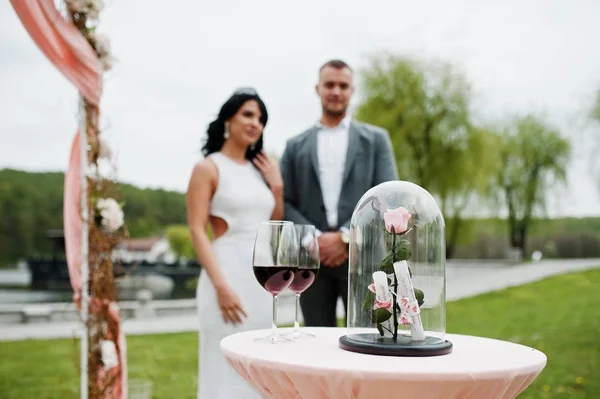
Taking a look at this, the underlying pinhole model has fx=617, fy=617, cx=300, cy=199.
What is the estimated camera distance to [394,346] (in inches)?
63.9

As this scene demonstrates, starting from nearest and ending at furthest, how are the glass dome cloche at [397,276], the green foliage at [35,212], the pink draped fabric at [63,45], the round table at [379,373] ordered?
the round table at [379,373] → the glass dome cloche at [397,276] → the pink draped fabric at [63,45] → the green foliage at [35,212]

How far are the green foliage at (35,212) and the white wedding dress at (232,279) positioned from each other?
48983 mm

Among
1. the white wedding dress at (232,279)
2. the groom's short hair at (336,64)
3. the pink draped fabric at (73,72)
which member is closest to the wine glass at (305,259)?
the white wedding dress at (232,279)

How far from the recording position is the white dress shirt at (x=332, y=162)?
3.41 meters

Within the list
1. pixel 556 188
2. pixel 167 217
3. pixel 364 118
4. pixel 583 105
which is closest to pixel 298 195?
pixel 583 105

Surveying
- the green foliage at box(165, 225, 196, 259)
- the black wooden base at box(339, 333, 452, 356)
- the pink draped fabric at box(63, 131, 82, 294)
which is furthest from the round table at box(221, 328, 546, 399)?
the green foliage at box(165, 225, 196, 259)

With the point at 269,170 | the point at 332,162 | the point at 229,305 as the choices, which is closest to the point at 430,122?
the point at 332,162

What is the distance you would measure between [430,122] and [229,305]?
19.4 m

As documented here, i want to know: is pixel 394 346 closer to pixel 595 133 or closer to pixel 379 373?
pixel 379 373

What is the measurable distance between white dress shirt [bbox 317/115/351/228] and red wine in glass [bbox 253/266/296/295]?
157 centimetres

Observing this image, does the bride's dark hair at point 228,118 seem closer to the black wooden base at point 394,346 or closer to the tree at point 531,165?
the black wooden base at point 394,346

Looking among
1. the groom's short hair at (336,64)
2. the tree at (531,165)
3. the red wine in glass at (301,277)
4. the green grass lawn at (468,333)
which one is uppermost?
the tree at (531,165)

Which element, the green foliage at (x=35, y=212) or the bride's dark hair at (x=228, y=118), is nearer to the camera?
the bride's dark hair at (x=228, y=118)

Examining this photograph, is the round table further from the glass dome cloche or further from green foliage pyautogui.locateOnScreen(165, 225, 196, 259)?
green foliage pyautogui.locateOnScreen(165, 225, 196, 259)
